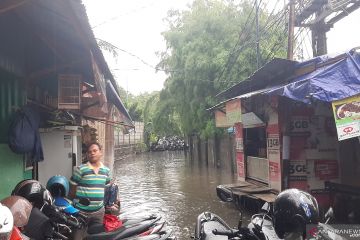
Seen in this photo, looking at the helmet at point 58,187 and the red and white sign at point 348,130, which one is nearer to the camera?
the helmet at point 58,187

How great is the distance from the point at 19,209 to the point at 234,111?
7571 millimetres

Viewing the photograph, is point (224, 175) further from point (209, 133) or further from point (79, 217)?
point (79, 217)

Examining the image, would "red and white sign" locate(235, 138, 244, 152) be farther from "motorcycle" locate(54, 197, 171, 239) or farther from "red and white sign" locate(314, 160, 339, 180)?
"motorcycle" locate(54, 197, 171, 239)

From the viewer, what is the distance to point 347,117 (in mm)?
7199

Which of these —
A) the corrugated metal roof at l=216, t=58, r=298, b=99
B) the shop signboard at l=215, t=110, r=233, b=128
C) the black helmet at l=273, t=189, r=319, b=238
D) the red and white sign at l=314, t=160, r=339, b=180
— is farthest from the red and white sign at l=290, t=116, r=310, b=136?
the black helmet at l=273, t=189, r=319, b=238

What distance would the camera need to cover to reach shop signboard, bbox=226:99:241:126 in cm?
991

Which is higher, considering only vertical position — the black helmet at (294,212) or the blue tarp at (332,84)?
the blue tarp at (332,84)

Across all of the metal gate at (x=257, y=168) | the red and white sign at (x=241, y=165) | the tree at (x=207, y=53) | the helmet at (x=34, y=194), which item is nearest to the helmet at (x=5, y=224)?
the helmet at (x=34, y=194)

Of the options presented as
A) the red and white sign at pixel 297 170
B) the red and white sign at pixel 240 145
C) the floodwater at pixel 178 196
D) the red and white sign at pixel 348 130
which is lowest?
the floodwater at pixel 178 196

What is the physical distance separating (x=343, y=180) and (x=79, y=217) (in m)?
6.65

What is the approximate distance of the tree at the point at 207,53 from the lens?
18.7 m

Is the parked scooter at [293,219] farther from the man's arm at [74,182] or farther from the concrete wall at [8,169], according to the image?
the concrete wall at [8,169]

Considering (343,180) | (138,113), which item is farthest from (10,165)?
(138,113)

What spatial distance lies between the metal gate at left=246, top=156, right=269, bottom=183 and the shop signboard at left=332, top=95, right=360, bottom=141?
10.8 feet
